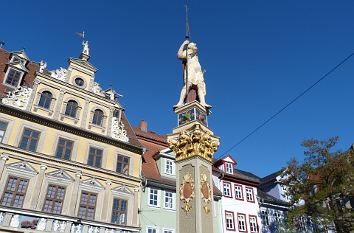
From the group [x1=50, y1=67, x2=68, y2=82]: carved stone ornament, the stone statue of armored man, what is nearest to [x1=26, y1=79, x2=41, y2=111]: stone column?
[x1=50, y1=67, x2=68, y2=82]: carved stone ornament

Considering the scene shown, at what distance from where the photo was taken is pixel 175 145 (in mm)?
8383

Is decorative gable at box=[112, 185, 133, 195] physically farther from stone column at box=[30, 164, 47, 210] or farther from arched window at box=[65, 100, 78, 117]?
arched window at box=[65, 100, 78, 117]

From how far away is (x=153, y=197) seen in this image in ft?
68.3

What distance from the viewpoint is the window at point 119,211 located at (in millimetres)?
18547

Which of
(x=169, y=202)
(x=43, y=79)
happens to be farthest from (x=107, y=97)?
(x=169, y=202)

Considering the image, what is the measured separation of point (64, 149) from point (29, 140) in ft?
6.48

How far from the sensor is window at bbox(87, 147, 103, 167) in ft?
62.9

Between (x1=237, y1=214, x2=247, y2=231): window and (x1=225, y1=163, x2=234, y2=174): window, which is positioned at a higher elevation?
(x1=225, y1=163, x2=234, y2=174): window

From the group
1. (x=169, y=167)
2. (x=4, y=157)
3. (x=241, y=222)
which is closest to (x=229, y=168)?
(x=241, y=222)

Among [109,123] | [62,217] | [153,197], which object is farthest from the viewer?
[109,123]

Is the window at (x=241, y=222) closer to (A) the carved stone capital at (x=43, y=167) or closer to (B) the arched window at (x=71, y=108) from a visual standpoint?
(B) the arched window at (x=71, y=108)

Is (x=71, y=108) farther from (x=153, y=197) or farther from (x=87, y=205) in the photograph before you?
(x=153, y=197)

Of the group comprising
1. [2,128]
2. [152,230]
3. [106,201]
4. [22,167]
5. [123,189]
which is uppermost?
[2,128]

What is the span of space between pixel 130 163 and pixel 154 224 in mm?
4171
